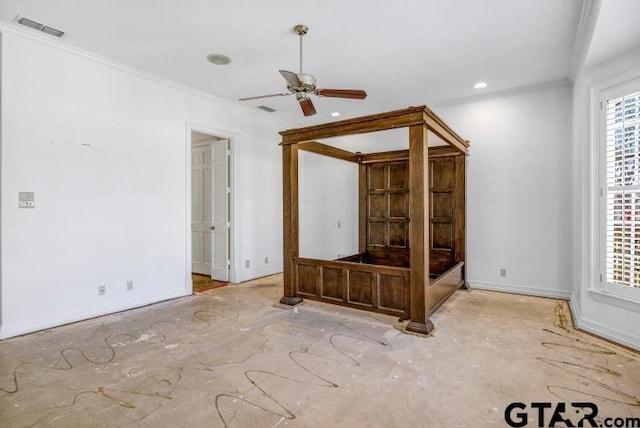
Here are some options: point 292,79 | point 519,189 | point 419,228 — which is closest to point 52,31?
point 292,79

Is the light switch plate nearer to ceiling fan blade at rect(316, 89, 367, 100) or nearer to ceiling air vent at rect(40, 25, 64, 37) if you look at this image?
ceiling air vent at rect(40, 25, 64, 37)

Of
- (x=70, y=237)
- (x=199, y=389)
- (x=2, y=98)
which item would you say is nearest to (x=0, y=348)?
(x=70, y=237)

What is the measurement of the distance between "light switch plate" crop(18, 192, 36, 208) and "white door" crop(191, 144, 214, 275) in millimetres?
2726

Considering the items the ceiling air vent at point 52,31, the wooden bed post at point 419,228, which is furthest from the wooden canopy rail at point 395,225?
the ceiling air vent at point 52,31

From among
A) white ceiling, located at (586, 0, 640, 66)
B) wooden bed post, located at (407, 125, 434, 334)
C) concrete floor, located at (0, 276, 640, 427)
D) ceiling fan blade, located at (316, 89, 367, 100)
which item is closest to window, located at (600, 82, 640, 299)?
white ceiling, located at (586, 0, 640, 66)

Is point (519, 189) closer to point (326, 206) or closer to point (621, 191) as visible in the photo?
point (621, 191)

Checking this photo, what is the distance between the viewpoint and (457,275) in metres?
4.52

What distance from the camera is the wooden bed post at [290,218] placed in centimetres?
417

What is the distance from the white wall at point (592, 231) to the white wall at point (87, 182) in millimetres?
4614

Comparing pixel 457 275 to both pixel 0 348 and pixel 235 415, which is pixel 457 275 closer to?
pixel 235 415

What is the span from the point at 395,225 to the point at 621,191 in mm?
2803

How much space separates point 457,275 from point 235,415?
356 centimetres

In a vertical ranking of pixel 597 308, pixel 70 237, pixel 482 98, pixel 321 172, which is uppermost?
pixel 482 98

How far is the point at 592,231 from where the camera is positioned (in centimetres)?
315
